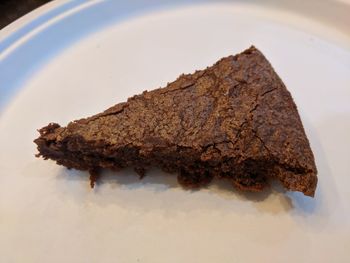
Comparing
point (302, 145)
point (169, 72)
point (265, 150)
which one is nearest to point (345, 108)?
point (302, 145)

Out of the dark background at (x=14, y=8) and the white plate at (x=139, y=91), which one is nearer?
the white plate at (x=139, y=91)

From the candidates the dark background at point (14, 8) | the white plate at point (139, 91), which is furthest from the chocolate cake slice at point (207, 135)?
the dark background at point (14, 8)

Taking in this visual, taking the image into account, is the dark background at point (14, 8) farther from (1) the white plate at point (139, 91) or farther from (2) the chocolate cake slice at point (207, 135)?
(2) the chocolate cake slice at point (207, 135)

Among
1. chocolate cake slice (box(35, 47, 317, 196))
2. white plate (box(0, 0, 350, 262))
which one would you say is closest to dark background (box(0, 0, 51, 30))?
white plate (box(0, 0, 350, 262))

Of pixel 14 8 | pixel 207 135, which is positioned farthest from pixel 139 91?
pixel 14 8

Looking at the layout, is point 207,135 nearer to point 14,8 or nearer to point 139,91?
point 139,91

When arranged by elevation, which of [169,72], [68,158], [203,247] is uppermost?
[169,72]

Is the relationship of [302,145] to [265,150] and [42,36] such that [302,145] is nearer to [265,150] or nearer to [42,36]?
[265,150]
